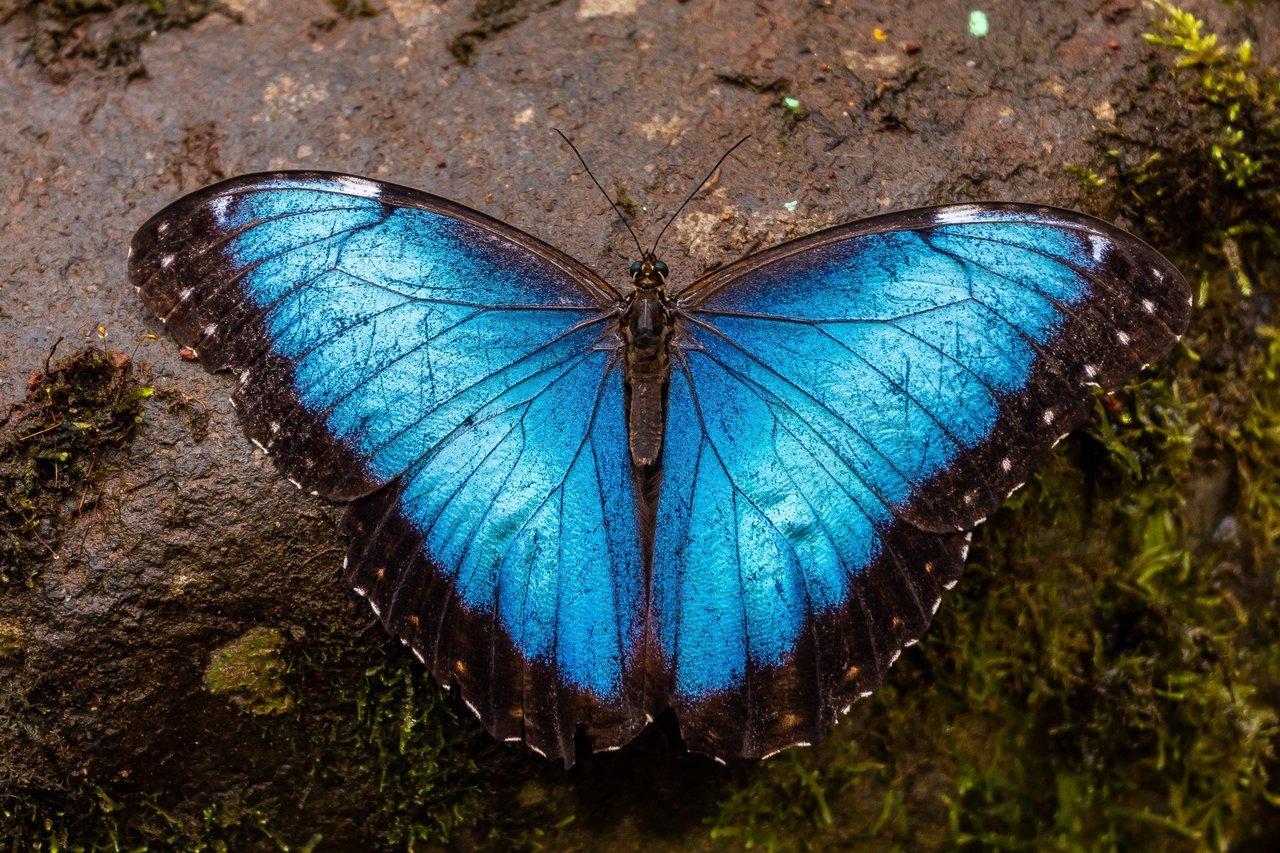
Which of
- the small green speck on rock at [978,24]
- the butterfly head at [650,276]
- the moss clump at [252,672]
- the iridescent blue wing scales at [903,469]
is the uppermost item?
the small green speck on rock at [978,24]

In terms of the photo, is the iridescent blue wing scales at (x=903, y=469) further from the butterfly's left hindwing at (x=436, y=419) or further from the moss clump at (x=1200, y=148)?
the moss clump at (x=1200, y=148)

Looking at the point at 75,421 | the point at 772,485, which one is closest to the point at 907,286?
the point at 772,485

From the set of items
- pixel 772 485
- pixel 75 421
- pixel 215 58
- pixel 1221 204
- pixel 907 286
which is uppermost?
pixel 215 58

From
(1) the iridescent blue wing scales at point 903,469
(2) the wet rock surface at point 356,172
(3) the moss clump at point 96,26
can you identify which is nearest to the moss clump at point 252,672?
(2) the wet rock surface at point 356,172

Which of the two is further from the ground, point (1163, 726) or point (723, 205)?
point (723, 205)

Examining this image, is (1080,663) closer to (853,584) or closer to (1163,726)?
(1163,726)

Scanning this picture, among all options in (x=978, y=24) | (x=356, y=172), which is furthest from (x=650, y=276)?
(x=978, y=24)

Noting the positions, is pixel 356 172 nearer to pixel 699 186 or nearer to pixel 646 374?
pixel 699 186
